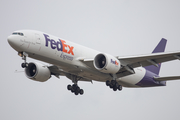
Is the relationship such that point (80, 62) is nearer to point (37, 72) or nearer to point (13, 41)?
point (37, 72)

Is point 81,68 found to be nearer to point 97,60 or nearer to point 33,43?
point 97,60

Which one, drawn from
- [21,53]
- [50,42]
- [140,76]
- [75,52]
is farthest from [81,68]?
[140,76]

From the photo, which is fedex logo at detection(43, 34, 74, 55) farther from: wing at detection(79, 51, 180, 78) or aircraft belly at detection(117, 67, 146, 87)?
aircraft belly at detection(117, 67, 146, 87)

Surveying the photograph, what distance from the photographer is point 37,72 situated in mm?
33594

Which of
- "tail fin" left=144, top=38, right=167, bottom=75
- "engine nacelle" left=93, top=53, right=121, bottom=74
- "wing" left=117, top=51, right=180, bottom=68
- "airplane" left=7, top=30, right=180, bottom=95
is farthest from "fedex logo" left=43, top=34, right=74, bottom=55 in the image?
"tail fin" left=144, top=38, right=167, bottom=75

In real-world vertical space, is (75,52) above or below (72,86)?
above

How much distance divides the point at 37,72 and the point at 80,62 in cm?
563

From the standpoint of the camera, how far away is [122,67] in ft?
107

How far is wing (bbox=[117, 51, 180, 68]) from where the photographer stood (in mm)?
29703

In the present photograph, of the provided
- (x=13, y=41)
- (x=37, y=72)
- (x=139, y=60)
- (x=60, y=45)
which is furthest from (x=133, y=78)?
(x=13, y=41)

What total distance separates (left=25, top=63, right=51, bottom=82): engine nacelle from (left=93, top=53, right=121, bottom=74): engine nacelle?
6669 mm

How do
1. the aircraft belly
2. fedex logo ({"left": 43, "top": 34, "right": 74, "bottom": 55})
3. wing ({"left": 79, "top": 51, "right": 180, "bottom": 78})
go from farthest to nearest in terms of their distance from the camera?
the aircraft belly
wing ({"left": 79, "top": 51, "right": 180, "bottom": 78})
fedex logo ({"left": 43, "top": 34, "right": 74, "bottom": 55})

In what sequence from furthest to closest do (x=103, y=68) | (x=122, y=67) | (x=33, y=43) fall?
(x=122, y=67) → (x=103, y=68) → (x=33, y=43)
